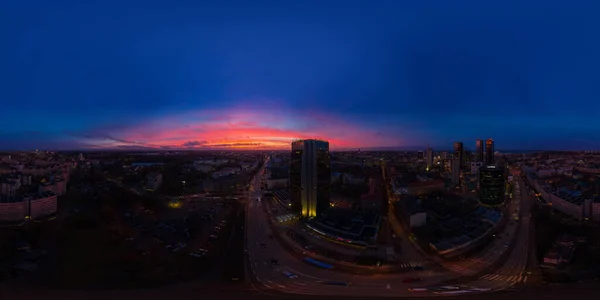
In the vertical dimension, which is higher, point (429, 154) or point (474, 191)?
point (429, 154)

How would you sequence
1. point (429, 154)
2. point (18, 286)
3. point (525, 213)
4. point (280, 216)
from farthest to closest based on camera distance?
1. point (429, 154)
2. point (525, 213)
3. point (280, 216)
4. point (18, 286)

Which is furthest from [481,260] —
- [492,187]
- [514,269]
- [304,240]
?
[492,187]

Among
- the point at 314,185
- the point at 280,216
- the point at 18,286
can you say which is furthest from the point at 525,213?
the point at 18,286

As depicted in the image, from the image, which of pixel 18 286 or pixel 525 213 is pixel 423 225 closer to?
pixel 525 213

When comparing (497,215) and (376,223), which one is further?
(497,215)

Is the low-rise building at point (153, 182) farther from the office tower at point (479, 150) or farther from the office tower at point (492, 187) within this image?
the office tower at point (479, 150)

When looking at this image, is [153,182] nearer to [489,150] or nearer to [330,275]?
[330,275]
